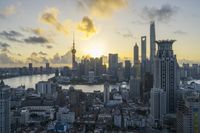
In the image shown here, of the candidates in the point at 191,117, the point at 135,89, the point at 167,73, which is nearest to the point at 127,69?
the point at 135,89

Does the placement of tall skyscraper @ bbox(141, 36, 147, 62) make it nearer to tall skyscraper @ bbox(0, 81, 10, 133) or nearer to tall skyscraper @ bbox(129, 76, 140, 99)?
tall skyscraper @ bbox(129, 76, 140, 99)

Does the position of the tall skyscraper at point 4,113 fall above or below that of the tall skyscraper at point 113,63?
below

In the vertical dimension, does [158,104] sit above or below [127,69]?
below

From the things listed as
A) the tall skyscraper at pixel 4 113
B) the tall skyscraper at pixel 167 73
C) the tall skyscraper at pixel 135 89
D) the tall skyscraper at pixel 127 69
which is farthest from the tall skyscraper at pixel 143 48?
the tall skyscraper at pixel 4 113

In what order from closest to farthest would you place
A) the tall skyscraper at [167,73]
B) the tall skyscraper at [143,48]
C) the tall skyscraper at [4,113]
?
the tall skyscraper at [4,113]
the tall skyscraper at [167,73]
the tall skyscraper at [143,48]

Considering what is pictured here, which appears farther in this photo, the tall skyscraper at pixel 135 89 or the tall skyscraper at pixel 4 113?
the tall skyscraper at pixel 135 89

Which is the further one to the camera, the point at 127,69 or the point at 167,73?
the point at 127,69

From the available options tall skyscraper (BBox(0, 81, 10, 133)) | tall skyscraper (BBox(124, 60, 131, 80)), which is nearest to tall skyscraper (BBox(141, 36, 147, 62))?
tall skyscraper (BBox(124, 60, 131, 80))

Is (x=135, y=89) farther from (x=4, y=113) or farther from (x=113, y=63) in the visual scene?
(x=113, y=63)

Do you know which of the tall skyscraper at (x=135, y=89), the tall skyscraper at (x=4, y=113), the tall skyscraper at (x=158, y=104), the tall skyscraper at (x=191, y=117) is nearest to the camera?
the tall skyscraper at (x=4, y=113)

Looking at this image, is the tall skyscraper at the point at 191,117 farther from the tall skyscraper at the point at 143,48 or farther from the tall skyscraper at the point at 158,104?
the tall skyscraper at the point at 143,48
